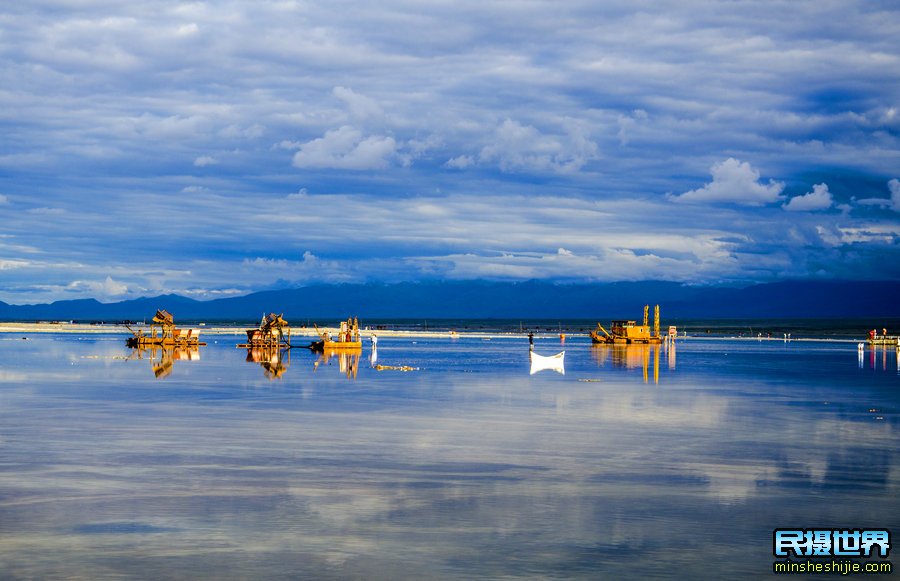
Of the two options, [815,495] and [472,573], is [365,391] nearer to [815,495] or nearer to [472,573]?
[815,495]

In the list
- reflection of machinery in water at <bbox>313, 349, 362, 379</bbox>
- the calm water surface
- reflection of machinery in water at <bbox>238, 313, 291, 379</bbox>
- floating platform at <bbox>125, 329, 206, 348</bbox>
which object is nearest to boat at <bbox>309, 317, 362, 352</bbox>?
reflection of machinery in water at <bbox>313, 349, 362, 379</bbox>

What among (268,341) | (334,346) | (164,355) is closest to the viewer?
(164,355)

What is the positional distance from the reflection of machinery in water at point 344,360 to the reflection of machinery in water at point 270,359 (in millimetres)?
2458

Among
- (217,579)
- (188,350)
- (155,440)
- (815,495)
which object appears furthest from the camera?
(188,350)

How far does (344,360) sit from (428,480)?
5786 centimetres

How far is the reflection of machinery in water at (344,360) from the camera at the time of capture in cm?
6788

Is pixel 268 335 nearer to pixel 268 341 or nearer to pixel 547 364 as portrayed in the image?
pixel 268 341

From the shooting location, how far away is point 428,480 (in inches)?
952

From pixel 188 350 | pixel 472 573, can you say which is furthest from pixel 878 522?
pixel 188 350

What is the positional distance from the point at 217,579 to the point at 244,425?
19.6 metres

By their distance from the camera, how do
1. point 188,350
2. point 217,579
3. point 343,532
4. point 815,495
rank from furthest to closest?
1. point 188,350
2. point 815,495
3. point 343,532
4. point 217,579

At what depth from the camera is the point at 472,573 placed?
16.2 meters

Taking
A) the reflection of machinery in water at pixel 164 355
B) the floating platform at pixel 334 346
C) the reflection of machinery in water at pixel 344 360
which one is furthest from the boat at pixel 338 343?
the reflection of machinery in water at pixel 164 355

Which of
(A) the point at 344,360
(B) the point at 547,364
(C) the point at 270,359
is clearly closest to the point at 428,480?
(B) the point at 547,364
